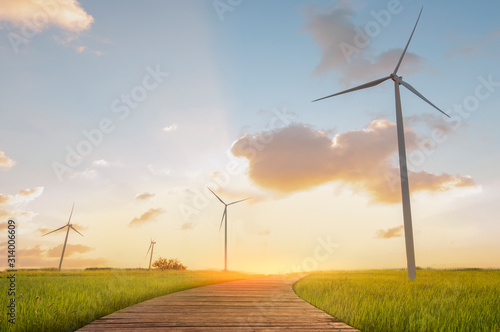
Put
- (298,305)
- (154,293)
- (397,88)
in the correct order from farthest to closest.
Result: (397,88)
(154,293)
(298,305)

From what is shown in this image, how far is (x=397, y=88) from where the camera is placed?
22.3 meters

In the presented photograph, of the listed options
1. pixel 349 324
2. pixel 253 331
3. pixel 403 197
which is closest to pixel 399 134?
pixel 403 197

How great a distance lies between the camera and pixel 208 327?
5.89m

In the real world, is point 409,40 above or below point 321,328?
above

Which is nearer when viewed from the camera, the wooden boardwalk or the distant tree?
the wooden boardwalk

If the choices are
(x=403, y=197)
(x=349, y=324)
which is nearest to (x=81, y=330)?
(x=349, y=324)

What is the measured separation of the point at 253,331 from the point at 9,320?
176 inches

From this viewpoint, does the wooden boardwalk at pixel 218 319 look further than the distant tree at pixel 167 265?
No

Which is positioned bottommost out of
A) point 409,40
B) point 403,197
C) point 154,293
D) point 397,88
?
point 154,293

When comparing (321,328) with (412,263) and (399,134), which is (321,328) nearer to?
(412,263)

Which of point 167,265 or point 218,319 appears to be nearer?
point 218,319

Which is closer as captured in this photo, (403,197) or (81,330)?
(81,330)

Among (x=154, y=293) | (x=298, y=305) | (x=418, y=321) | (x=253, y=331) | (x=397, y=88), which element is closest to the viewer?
(x=253, y=331)

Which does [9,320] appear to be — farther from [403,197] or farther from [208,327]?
[403,197]
